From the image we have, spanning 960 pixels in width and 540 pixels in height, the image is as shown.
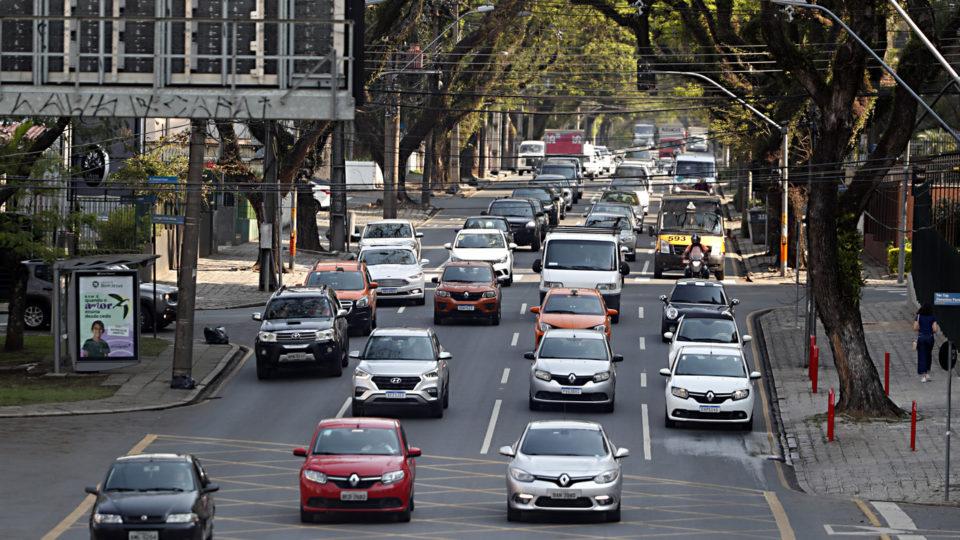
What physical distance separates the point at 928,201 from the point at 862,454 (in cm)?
2234

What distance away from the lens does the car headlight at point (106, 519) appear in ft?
63.9

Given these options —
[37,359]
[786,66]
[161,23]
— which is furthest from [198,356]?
[786,66]

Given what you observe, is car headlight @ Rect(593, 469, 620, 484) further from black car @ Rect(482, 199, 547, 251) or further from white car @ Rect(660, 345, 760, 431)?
black car @ Rect(482, 199, 547, 251)

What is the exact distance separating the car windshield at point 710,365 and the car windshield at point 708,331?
422 cm

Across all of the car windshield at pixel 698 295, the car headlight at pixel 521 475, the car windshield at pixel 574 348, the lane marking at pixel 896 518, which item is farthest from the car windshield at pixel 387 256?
the car headlight at pixel 521 475

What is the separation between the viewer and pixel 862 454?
98.4 feet

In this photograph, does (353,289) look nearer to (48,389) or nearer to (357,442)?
(48,389)

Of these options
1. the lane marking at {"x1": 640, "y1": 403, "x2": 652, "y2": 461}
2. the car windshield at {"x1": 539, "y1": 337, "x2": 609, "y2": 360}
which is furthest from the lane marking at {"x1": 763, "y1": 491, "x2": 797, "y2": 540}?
the car windshield at {"x1": 539, "y1": 337, "x2": 609, "y2": 360}

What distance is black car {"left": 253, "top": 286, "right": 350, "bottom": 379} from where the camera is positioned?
118ft

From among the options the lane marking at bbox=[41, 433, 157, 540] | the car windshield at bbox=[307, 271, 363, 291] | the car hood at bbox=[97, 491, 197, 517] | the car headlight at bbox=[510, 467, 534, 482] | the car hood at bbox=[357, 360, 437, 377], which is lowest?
the lane marking at bbox=[41, 433, 157, 540]

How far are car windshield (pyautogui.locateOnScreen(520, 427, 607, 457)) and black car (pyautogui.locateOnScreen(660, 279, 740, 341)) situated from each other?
→ 17.5 meters

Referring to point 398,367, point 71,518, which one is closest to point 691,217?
point 398,367

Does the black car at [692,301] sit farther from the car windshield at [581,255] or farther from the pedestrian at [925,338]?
the pedestrian at [925,338]

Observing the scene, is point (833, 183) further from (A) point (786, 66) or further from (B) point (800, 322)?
(B) point (800, 322)
